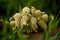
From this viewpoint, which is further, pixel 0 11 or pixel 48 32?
pixel 0 11

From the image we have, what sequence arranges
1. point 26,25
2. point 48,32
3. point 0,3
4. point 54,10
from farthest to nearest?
point 0,3 < point 54,10 < point 48,32 < point 26,25

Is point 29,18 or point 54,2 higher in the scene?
point 54,2

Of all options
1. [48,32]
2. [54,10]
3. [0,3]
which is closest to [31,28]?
[48,32]

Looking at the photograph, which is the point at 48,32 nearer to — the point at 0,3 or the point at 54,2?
the point at 54,2

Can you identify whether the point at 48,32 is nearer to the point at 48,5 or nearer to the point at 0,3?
the point at 48,5

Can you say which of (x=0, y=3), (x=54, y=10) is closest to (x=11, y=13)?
(x=54, y=10)

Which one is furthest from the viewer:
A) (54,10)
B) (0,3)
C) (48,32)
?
(0,3)

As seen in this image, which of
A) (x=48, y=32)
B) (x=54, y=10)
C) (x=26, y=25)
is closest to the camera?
(x=26, y=25)

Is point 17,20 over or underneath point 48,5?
underneath

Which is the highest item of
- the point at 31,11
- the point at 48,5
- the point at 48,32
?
the point at 48,5
